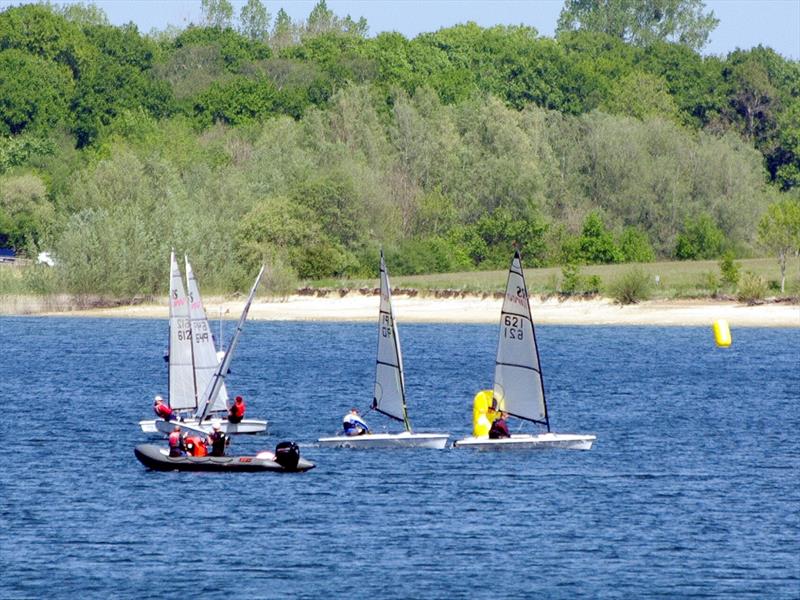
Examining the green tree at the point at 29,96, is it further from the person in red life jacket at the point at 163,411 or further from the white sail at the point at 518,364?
the white sail at the point at 518,364

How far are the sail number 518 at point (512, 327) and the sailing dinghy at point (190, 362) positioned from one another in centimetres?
941

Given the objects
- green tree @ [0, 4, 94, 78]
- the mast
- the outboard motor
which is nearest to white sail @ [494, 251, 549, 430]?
the outboard motor

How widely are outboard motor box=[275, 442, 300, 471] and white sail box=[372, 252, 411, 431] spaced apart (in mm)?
5205

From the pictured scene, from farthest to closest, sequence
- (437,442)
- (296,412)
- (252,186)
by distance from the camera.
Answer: (252,186)
(296,412)
(437,442)

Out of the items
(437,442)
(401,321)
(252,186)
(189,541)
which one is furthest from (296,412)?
(252,186)

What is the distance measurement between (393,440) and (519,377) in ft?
14.5

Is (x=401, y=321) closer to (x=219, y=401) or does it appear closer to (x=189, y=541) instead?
(x=219, y=401)

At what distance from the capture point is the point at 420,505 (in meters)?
44.7

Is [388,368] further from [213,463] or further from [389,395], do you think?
[213,463]

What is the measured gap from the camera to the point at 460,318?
12006cm

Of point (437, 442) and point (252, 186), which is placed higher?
point (252, 186)

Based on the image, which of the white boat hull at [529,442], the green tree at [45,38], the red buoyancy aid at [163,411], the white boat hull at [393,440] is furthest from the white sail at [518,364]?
the green tree at [45,38]

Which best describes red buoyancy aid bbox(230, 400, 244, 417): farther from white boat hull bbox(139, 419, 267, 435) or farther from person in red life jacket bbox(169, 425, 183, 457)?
person in red life jacket bbox(169, 425, 183, 457)

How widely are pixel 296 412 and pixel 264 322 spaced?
2341 inches
